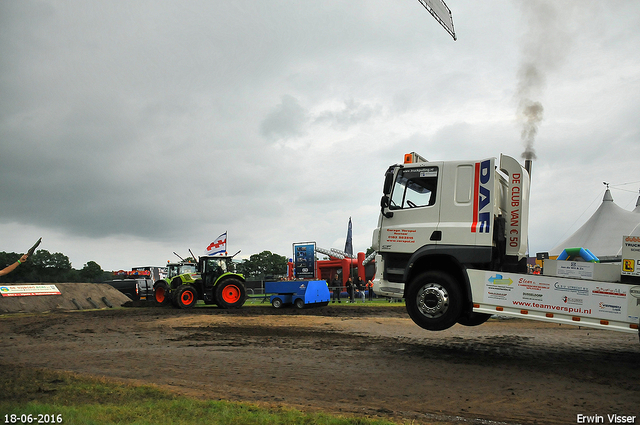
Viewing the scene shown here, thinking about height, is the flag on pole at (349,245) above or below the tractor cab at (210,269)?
above

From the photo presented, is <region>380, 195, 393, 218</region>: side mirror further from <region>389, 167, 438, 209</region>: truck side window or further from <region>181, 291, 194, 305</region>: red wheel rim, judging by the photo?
<region>181, 291, 194, 305</region>: red wheel rim

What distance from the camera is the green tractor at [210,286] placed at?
21.2 m

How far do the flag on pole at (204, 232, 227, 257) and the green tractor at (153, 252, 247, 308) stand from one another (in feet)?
14.4

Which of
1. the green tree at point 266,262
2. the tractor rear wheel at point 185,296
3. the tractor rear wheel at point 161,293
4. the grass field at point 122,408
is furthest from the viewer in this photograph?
the green tree at point 266,262

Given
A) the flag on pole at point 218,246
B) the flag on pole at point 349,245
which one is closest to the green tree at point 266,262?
the flag on pole at point 349,245

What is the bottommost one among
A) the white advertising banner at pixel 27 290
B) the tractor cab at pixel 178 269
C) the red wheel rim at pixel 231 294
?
the white advertising banner at pixel 27 290

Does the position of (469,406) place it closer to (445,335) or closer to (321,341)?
(321,341)

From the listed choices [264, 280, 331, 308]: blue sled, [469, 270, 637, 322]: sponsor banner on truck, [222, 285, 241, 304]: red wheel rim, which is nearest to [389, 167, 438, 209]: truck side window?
[469, 270, 637, 322]: sponsor banner on truck

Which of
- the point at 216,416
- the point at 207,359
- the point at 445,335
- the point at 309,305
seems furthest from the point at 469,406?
the point at 309,305

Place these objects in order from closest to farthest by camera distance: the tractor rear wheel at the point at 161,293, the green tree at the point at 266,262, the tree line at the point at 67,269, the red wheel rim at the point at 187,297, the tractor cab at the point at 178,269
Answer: the red wheel rim at the point at 187,297 → the tractor rear wheel at the point at 161,293 → the tractor cab at the point at 178,269 → the tree line at the point at 67,269 → the green tree at the point at 266,262

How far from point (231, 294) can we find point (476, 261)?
1561 cm

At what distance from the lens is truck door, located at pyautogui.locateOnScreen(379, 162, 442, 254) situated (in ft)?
27.7

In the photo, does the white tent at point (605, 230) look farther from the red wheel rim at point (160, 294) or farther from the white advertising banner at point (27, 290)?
the white advertising banner at point (27, 290)

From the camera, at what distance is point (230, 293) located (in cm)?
2152
